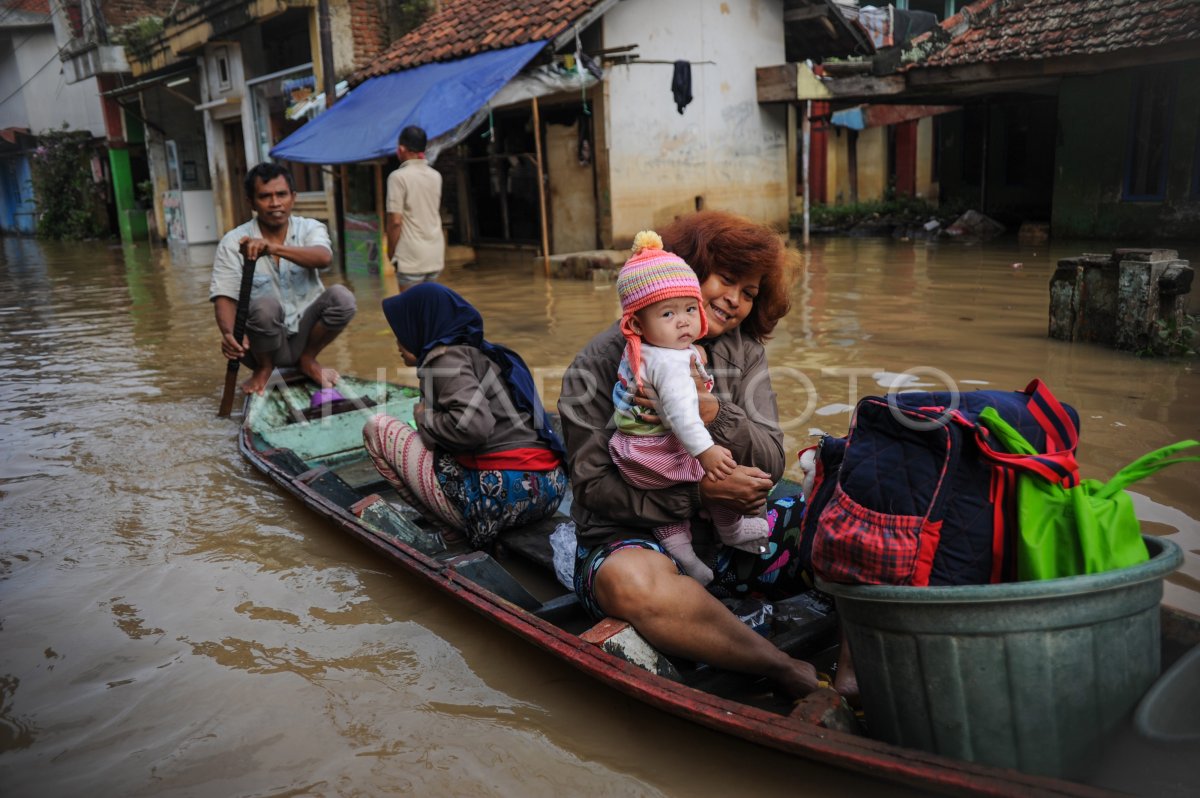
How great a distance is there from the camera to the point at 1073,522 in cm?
176

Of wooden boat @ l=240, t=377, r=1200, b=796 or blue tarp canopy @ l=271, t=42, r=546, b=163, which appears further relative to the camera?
blue tarp canopy @ l=271, t=42, r=546, b=163

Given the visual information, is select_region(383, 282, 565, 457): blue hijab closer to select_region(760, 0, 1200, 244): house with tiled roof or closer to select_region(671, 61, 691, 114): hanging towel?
select_region(760, 0, 1200, 244): house with tiled roof

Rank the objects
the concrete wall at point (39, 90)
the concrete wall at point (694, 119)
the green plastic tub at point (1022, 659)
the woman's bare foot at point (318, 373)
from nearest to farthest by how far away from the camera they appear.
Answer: the green plastic tub at point (1022, 659) → the woman's bare foot at point (318, 373) → the concrete wall at point (694, 119) → the concrete wall at point (39, 90)

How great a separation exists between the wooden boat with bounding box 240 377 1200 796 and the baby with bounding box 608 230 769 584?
37cm

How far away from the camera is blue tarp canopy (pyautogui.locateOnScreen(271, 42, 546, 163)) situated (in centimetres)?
1039

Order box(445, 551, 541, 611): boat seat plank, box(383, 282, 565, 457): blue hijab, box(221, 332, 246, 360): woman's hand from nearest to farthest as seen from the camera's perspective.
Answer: box(445, 551, 541, 611): boat seat plank
box(383, 282, 565, 457): blue hijab
box(221, 332, 246, 360): woman's hand

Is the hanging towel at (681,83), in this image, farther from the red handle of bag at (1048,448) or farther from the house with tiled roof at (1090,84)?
the red handle of bag at (1048,448)

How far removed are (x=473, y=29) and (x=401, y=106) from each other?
6.85 ft

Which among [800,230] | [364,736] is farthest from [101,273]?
[364,736]

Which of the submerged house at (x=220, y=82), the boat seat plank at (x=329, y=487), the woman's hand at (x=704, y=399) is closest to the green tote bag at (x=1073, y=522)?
the woman's hand at (x=704, y=399)

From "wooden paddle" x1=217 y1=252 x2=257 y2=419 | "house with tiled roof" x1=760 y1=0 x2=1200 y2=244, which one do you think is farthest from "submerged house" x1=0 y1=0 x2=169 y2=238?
"wooden paddle" x1=217 y1=252 x2=257 y2=419

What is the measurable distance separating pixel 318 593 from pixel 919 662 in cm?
231

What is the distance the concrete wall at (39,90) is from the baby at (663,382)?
2561 cm

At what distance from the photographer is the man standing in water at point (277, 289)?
5.39 m
